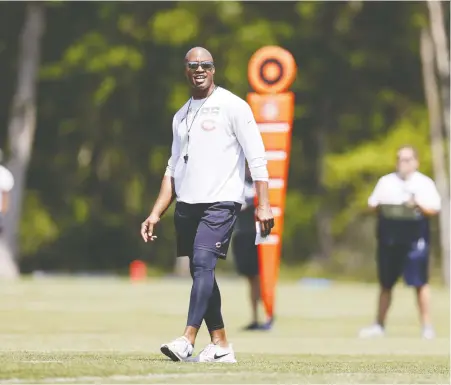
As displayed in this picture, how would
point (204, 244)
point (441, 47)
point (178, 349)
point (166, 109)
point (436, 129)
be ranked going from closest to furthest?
point (178, 349), point (204, 244), point (441, 47), point (436, 129), point (166, 109)

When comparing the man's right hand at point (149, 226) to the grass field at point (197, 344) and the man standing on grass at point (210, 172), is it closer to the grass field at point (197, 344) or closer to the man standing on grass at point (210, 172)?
the man standing on grass at point (210, 172)

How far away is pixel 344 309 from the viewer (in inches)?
800

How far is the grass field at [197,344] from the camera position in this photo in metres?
8.42

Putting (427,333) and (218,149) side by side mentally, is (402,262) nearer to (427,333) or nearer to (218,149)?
(427,333)

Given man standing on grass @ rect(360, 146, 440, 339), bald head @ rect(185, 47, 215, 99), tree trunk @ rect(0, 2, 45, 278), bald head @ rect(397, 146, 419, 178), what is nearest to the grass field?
man standing on grass @ rect(360, 146, 440, 339)

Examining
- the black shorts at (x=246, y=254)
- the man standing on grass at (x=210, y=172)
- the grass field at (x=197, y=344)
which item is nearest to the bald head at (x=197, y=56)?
the man standing on grass at (x=210, y=172)

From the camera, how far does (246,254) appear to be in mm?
16078

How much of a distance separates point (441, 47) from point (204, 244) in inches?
950

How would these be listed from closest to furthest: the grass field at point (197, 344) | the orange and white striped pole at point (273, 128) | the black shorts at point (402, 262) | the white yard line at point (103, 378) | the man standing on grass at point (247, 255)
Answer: the white yard line at point (103, 378) → the grass field at point (197, 344) → the black shorts at point (402, 262) → the man standing on grass at point (247, 255) → the orange and white striped pole at point (273, 128)

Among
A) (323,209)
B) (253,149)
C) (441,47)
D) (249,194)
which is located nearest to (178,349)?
(253,149)

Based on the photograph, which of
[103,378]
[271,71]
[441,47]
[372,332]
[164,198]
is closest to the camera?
[103,378]

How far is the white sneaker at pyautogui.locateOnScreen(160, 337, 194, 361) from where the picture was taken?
924 centimetres

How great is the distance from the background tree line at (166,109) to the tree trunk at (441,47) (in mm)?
552

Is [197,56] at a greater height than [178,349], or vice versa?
[197,56]
